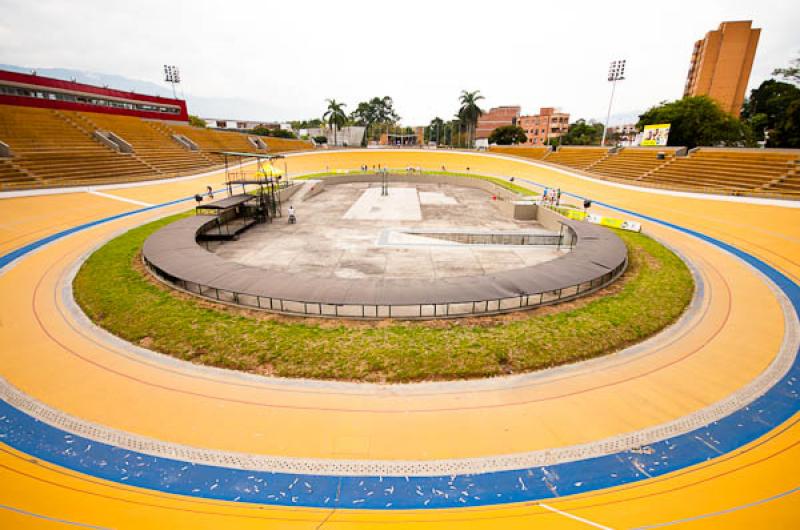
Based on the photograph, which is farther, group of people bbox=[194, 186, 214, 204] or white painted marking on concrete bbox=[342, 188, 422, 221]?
white painted marking on concrete bbox=[342, 188, 422, 221]

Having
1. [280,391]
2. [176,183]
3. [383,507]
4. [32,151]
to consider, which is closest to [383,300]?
[280,391]

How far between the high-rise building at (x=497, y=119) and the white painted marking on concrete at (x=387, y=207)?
11102 cm

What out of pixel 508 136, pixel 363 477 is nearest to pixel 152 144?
pixel 363 477

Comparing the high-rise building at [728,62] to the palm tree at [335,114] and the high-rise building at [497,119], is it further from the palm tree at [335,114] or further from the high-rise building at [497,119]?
the palm tree at [335,114]

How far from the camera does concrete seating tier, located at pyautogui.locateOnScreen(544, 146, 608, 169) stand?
55.4m

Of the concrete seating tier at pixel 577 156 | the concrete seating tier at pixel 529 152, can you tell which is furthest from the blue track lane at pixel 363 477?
the concrete seating tier at pixel 529 152

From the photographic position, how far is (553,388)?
9.34m

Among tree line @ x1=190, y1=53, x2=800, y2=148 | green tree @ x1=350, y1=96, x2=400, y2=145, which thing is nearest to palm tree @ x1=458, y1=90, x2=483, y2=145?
tree line @ x1=190, y1=53, x2=800, y2=148

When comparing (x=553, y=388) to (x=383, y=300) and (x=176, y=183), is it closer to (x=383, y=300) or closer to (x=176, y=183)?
(x=383, y=300)

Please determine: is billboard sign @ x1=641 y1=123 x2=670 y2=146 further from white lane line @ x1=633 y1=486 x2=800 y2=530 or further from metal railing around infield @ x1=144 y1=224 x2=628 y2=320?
white lane line @ x1=633 y1=486 x2=800 y2=530

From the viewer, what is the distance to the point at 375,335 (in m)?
11.3

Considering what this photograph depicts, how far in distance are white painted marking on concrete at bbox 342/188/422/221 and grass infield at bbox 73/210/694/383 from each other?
1743 centimetres

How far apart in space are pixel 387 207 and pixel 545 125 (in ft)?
398

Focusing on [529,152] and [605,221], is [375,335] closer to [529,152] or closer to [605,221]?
[605,221]
